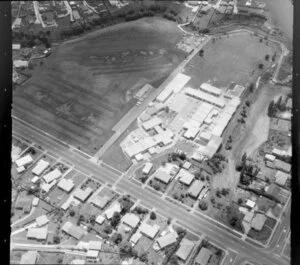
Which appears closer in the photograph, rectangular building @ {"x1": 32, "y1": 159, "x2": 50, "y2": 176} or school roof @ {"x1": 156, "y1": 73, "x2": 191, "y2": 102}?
rectangular building @ {"x1": 32, "y1": 159, "x2": 50, "y2": 176}

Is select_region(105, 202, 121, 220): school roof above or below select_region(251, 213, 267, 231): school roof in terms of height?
below

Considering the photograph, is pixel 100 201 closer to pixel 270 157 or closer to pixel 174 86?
pixel 270 157

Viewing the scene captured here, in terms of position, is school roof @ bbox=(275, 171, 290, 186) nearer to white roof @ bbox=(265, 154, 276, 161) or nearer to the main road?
white roof @ bbox=(265, 154, 276, 161)

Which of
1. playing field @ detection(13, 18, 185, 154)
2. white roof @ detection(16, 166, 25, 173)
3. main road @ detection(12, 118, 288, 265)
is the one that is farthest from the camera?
playing field @ detection(13, 18, 185, 154)

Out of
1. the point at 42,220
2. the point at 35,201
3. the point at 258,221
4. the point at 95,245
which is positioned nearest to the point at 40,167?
the point at 35,201

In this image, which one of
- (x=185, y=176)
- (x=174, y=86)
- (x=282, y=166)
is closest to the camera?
(x=185, y=176)

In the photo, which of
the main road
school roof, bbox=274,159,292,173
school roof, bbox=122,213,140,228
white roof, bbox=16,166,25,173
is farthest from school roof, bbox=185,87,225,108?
white roof, bbox=16,166,25,173

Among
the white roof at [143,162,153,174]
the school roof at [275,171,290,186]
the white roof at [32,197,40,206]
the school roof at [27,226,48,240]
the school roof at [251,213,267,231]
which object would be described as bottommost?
the school roof at [27,226,48,240]

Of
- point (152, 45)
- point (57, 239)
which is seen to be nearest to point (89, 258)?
point (57, 239)
